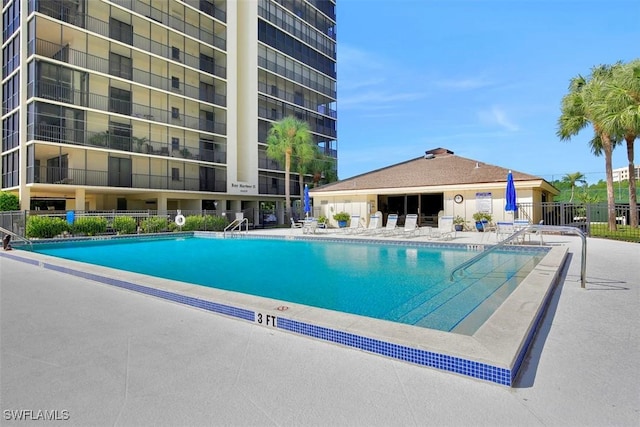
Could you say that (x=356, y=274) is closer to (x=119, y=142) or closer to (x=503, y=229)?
(x=503, y=229)

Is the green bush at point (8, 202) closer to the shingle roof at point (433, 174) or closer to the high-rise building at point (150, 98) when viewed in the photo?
the high-rise building at point (150, 98)

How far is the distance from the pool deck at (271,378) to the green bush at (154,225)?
16.6 m

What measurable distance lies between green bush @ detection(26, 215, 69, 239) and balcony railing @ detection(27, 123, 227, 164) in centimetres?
608

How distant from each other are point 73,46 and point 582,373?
28.8 metres

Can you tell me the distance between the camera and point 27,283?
711cm

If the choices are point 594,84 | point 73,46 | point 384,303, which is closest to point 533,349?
point 384,303

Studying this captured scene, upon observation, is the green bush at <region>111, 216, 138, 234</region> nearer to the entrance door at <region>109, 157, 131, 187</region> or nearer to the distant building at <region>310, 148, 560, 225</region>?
the entrance door at <region>109, 157, 131, 187</region>

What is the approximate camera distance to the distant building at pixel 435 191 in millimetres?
19062

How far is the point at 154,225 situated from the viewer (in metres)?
20.6

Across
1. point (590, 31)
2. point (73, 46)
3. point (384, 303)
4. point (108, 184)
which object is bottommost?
point (384, 303)

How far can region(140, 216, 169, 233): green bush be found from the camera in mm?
20375

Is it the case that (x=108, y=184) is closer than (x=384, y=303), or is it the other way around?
(x=384, y=303)

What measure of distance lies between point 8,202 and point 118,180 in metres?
5.83

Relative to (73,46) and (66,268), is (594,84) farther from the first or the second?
(73,46)
